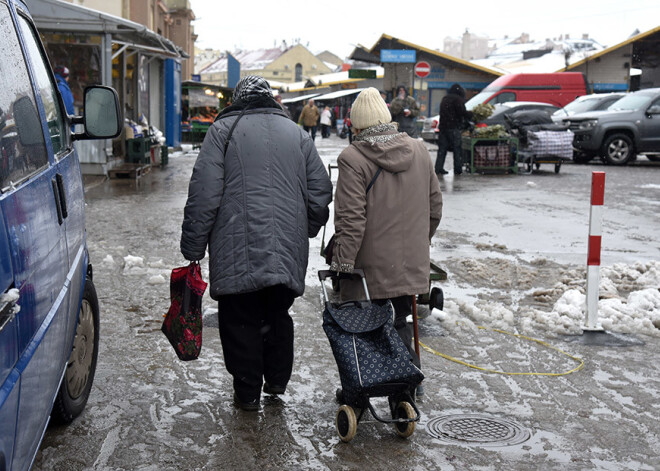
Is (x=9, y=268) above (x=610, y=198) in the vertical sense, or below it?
above

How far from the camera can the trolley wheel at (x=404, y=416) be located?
13.5 ft

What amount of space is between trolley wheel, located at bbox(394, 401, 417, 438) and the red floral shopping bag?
3.56ft

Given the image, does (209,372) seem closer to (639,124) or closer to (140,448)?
(140,448)

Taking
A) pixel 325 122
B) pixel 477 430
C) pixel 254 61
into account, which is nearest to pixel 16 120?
pixel 477 430

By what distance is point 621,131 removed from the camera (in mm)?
22156

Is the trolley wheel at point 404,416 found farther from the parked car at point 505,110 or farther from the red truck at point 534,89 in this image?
the red truck at point 534,89

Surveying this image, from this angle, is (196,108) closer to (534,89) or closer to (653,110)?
(534,89)

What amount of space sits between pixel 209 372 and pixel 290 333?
0.89 metres

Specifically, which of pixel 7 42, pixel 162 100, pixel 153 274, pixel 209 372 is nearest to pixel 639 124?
pixel 162 100

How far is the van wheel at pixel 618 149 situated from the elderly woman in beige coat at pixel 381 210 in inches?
746

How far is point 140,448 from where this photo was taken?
4.04 metres

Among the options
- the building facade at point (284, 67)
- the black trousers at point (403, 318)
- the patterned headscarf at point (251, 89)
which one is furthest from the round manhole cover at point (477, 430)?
the building facade at point (284, 67)

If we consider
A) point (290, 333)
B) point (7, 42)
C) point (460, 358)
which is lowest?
point (460, 358)

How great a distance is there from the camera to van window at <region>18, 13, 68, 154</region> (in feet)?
12.6
